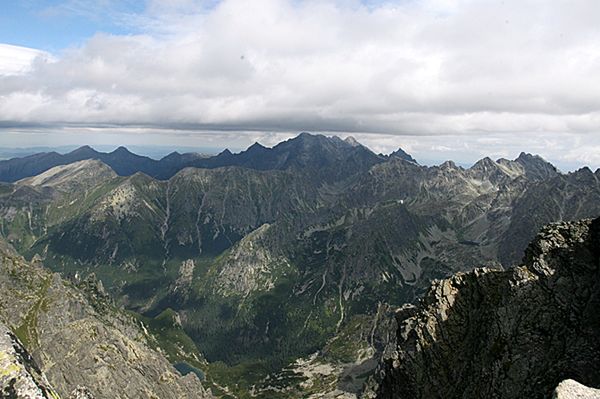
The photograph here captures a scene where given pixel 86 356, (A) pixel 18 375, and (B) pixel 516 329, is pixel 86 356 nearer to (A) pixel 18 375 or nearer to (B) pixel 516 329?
(B) pixel 516 329

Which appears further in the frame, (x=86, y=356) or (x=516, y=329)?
(x=86, y=356)

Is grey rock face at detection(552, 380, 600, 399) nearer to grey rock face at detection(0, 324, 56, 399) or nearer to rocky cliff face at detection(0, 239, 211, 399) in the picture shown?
grey rock face at detection(0, 324, 56, 399)

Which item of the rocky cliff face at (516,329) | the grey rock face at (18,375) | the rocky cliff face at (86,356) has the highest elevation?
the grey rock face at (18,375)

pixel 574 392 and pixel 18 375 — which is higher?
pixel 18 375

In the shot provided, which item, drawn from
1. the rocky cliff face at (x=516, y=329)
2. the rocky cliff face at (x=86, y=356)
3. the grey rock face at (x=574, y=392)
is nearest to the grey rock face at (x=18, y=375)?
the grey rock face at (x=574, y=392)

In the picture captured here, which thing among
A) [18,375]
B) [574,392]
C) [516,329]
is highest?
[18,375]

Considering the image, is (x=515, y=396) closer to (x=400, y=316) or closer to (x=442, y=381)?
(x=442, y=381)

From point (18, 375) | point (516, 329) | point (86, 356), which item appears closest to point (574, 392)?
point (18, 375)

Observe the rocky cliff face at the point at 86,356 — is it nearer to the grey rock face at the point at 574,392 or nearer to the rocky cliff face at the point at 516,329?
the rocky cliff face at the point at 516,329

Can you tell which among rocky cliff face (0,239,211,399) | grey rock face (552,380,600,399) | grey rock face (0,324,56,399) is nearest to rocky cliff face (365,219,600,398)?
grey rock face (552,380,600,399)
